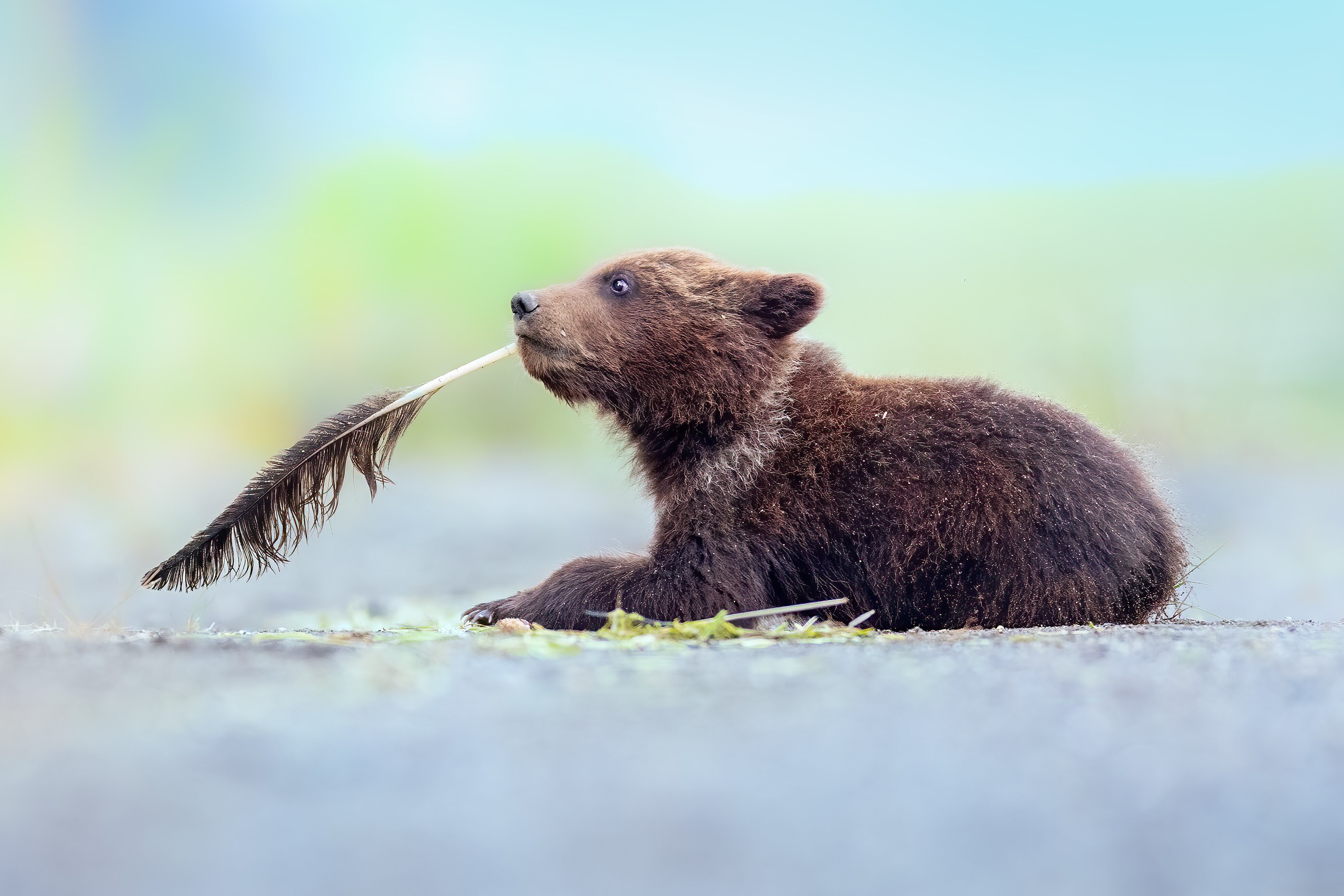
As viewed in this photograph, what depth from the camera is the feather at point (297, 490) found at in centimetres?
559

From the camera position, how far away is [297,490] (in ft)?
19.7

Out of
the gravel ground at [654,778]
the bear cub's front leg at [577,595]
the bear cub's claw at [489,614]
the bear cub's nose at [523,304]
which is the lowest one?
Answer: the bear cub's claw at [489,614]

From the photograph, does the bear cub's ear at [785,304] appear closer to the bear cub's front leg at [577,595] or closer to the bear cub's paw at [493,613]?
the bear cub's front leg at [577,595]

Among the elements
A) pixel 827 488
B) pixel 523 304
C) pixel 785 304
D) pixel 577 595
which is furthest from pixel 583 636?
pixel 785 304

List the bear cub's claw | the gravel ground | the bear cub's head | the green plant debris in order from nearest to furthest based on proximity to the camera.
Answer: the gravel ground, the green plant debris, the bear cub's claw, the bear cub's head

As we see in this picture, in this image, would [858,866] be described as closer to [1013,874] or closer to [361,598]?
[1013,874]

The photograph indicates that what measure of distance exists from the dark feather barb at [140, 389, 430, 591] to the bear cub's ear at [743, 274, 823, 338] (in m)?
1.96

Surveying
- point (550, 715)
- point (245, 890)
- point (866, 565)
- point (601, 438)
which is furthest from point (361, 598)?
point (245, 890)

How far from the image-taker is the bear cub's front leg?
5.37 metres

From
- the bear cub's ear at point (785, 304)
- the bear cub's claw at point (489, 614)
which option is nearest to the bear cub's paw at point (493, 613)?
the bear cub's claw at point (489, 614)

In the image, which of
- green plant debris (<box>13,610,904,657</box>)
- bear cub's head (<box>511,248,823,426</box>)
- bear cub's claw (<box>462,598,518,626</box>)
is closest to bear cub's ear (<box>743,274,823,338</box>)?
bear cub's head (<box>511,248,823,426</box>)

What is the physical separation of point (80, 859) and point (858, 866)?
4.65 ft

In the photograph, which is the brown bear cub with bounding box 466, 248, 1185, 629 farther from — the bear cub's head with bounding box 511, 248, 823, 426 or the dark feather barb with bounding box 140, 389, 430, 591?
the dark feather barb with bounding box 140, 389, 430, 591

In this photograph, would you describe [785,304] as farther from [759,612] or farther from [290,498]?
[290,498]
